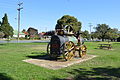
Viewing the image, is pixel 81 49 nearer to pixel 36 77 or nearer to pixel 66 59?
pixel 66 59

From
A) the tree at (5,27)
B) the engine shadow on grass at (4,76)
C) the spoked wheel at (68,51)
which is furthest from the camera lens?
the tree at (5,27)

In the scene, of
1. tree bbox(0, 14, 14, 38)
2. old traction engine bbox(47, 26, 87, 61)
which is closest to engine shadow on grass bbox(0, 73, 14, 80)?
old traction engine bbox(47, 26, 87, 61)

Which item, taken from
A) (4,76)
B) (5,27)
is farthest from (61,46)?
(5,27)

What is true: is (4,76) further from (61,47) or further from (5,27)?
(5,27)

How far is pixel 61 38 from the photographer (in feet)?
33.1

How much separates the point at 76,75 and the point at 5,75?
277cm

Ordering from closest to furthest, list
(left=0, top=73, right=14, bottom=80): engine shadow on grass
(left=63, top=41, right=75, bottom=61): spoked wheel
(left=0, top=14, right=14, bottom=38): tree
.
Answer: (left=0, top=73, right=14, bottom=80): engine shadow on grass → (left=63, top=41, right=75, bottom=61): spoked wheel → (left=0, top=14, right=14, bottom=38): tree

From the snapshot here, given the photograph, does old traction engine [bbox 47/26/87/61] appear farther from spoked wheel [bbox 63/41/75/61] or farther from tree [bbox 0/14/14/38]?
tree [bbox 0/14/14/38]

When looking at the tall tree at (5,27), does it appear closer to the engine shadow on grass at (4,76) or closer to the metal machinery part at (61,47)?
the metal machinery part at (61,47)

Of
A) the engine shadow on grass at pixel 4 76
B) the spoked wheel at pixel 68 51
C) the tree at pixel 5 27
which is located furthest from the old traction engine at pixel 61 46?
the tree at pixel 5 27

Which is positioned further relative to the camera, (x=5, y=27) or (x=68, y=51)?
(x=5, y=27)

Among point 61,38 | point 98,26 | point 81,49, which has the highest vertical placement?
point 98,26

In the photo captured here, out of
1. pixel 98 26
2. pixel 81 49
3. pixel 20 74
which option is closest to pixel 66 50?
pixel 81 49

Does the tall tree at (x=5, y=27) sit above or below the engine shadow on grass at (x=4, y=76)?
above
